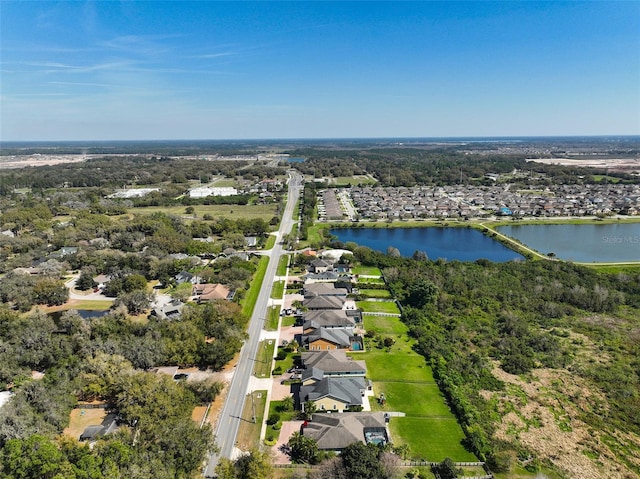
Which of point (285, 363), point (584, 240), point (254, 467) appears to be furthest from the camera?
point (584, 240)

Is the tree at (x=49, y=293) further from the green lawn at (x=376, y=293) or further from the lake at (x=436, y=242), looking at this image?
the lake at (x=436, y=242)

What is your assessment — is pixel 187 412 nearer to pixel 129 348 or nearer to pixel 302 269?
pixel 129 348

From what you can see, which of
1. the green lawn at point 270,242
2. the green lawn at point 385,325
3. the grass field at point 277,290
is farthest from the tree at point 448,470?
the green lawn at point 270,242

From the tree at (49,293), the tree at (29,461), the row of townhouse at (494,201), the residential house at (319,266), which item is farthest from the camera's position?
the row of townhouse at (494,201)

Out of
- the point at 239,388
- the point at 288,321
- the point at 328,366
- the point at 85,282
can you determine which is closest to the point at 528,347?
the point at 328,366

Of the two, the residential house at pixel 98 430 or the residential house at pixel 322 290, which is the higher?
the residential house at pixel 322 290

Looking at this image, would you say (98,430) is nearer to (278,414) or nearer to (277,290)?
(278,414)

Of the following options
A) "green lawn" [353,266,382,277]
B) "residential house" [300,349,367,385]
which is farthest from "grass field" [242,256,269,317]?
"green lawn" [353,266,382,277]

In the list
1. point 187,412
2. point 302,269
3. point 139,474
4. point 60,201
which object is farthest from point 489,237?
point 60,201
